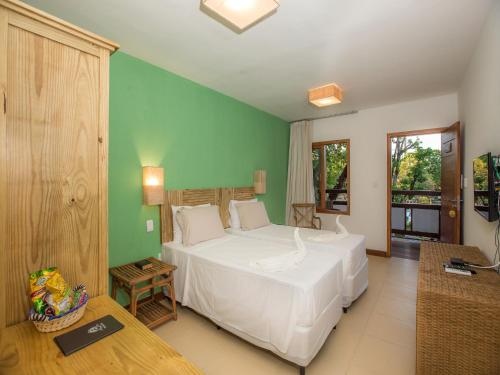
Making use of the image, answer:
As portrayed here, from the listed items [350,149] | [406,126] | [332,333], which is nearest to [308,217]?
[350,149]

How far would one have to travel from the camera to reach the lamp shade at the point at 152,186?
2469 millimetres

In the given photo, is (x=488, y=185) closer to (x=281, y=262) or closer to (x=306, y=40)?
(x=281, y=262)

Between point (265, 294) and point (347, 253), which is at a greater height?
point (347, 253)

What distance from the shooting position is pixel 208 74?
289cm

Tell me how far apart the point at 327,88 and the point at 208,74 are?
1530mm

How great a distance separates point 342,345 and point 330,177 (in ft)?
11.5

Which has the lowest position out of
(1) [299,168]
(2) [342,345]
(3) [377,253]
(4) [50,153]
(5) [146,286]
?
(2) [342,345]

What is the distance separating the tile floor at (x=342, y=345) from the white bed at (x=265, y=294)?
0.14m

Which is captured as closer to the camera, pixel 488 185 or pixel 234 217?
pixel 488 185

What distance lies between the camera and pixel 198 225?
8.87 ft

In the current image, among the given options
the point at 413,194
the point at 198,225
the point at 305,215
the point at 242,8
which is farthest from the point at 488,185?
the point at 413,194

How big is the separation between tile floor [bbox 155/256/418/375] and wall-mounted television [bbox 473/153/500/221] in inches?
48.9

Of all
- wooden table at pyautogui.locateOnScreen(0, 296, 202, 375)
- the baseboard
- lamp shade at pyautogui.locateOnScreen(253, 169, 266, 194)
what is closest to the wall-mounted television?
wooden table at pyautogui.locateOnScreen(0, 296, 202, 375)

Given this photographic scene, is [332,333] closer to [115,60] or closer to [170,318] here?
[170,318]
